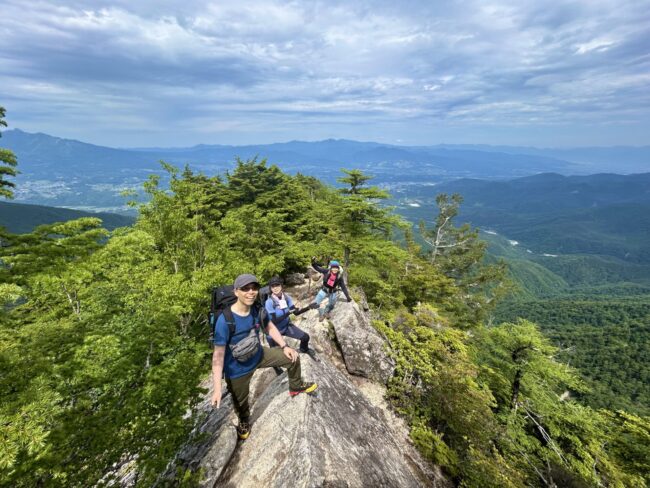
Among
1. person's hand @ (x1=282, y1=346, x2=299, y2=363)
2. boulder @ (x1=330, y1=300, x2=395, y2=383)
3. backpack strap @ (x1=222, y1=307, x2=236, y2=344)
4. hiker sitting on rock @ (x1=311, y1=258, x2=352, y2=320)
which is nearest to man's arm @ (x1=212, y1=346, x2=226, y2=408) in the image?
backpack strap @ (x1=222, y1=307, x2=236, y2=344)

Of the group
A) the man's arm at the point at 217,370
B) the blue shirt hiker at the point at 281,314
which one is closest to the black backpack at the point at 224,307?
the man's arm at the point at 217,370

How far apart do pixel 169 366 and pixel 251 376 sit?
14.3 ft

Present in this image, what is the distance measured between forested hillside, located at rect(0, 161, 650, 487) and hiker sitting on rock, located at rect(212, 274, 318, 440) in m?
1.69

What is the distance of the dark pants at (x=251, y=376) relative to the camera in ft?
18.0

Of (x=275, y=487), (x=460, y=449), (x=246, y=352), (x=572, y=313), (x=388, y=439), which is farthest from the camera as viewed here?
(x=572, y=313)

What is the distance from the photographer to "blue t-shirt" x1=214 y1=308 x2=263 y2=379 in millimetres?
4996

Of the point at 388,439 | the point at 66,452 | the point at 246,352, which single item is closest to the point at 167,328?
the point at 66,452

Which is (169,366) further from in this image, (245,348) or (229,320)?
(229,320)

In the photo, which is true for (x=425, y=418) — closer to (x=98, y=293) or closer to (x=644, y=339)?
(x=98, y=293)

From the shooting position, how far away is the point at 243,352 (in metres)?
5.23

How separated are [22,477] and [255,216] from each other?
1737 cm

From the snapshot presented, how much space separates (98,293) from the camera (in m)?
13.2

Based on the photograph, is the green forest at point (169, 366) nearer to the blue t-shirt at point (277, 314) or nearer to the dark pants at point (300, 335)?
the blue t-shirt at point (277, 314)

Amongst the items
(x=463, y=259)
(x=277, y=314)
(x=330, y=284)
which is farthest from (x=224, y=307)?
(x=463, y=259)
